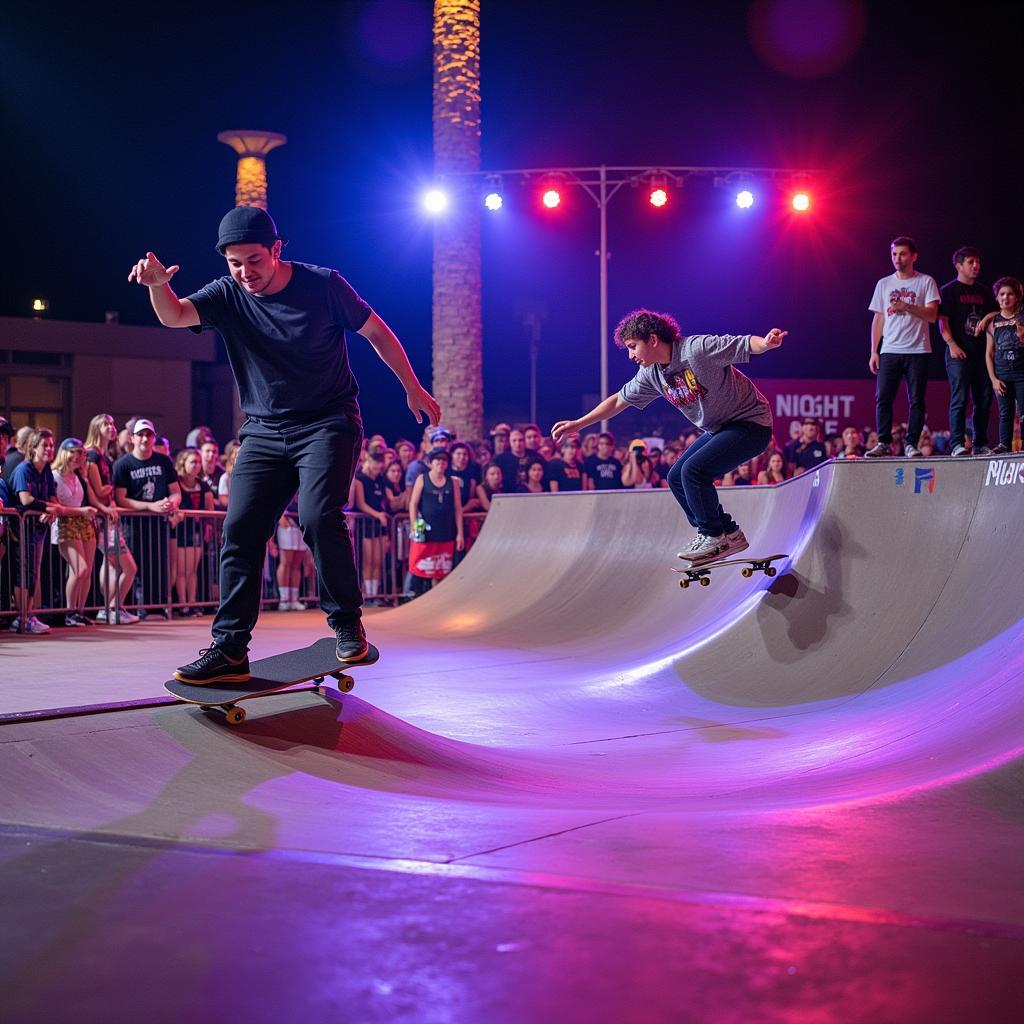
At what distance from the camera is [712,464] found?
7543 mm

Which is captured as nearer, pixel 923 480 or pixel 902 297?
pixel 923 480

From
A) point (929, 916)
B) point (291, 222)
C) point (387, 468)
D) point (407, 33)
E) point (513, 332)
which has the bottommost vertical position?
point (929, 916)

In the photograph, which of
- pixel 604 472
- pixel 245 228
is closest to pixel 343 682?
pixel 245 228

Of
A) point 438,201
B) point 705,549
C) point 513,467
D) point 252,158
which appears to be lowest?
point 705,549

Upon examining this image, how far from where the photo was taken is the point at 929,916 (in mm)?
2201

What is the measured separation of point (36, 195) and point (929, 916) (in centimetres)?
3598

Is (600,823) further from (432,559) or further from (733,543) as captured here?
(432,559)

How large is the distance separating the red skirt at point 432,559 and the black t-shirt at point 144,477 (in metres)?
3.13

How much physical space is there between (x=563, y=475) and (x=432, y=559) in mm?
2324

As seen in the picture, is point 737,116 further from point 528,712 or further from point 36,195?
point 528,712

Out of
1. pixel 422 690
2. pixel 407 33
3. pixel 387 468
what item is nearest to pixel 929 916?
pixel 422 690

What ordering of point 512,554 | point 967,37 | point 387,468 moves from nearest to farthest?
point 512,554 → point 387,468 → point 967,37

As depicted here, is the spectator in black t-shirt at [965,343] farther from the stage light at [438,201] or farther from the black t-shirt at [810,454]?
the stage light at [438,201]

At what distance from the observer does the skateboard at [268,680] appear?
169 inches
